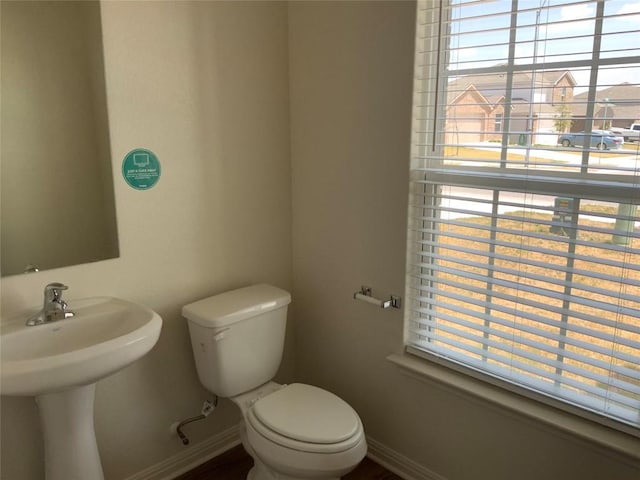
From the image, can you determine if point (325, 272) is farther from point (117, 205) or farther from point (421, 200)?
point (117, 205)

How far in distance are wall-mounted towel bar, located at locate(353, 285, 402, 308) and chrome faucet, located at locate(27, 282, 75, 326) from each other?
111cm

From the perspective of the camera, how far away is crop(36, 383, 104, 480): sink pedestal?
1.64 meters

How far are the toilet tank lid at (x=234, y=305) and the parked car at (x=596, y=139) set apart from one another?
3.97 ft

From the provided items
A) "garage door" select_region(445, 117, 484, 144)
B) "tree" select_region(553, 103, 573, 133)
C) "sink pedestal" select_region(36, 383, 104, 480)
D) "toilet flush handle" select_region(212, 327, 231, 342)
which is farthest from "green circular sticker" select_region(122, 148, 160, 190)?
"tree" select_region(553, 103, 573, 133)

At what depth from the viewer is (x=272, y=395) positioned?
6.46ft

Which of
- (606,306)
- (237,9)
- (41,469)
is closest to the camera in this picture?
(606,306)

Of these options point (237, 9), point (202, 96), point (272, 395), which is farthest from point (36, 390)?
point (237, 9)

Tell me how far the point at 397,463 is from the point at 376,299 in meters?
0.71

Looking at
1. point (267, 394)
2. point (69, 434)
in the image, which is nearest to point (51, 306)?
point (69, 434)

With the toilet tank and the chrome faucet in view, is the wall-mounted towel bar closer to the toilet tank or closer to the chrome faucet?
the toilet tank

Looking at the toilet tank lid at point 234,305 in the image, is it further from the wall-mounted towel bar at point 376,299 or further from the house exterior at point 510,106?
the house exterior at point 510,106

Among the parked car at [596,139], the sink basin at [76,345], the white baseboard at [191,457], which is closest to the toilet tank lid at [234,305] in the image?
the sink basin at [76,345]

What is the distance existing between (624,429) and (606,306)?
0.38 metres

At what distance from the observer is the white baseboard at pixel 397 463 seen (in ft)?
6.86
